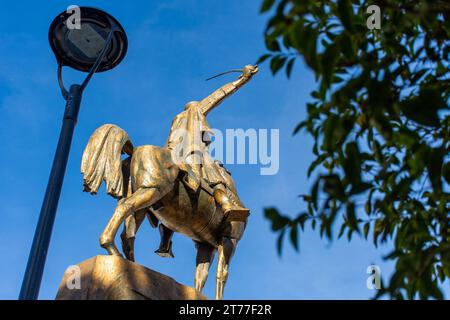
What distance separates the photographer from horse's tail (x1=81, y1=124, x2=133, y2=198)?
23.3 ft

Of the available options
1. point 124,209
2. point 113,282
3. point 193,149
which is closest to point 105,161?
point 124,209

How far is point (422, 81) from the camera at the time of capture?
4.21m

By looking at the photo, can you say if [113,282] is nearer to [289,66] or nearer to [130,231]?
[130,231]

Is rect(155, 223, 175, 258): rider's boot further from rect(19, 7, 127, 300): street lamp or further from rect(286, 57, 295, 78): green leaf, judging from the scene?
rect(286, 57, 295, 78): green leaf

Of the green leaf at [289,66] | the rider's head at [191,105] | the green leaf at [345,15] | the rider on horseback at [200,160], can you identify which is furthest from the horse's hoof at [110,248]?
the green leaf at [345,15]

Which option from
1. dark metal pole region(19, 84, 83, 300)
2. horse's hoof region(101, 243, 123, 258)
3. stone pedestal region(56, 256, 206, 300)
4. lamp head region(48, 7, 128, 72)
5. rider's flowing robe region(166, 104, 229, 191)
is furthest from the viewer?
lamp head region(48, 7, 128, 72)

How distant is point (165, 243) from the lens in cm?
787

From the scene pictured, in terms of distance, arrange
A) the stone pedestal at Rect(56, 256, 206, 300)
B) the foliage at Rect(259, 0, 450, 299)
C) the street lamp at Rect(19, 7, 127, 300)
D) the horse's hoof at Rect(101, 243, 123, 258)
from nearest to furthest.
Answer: the foliage at Rect(259, 0, 450, 299) < the stone pedestal at Rect(56, 256, 206, 300) < the horse's hoof at Rect(101, 243, 123, 258) < the street lamp at Rect(19, 7, 127, 300)

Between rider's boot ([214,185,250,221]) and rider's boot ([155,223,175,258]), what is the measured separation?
2.46 ft

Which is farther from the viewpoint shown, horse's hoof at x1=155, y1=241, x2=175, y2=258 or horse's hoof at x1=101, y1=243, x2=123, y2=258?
horse's hoof at x1=155, y1=241, x2=175, y2=258

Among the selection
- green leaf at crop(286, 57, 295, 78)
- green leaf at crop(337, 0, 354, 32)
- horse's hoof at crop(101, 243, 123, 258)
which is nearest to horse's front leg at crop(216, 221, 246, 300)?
horse's hoof at crop(101, 243, 123, 258)
